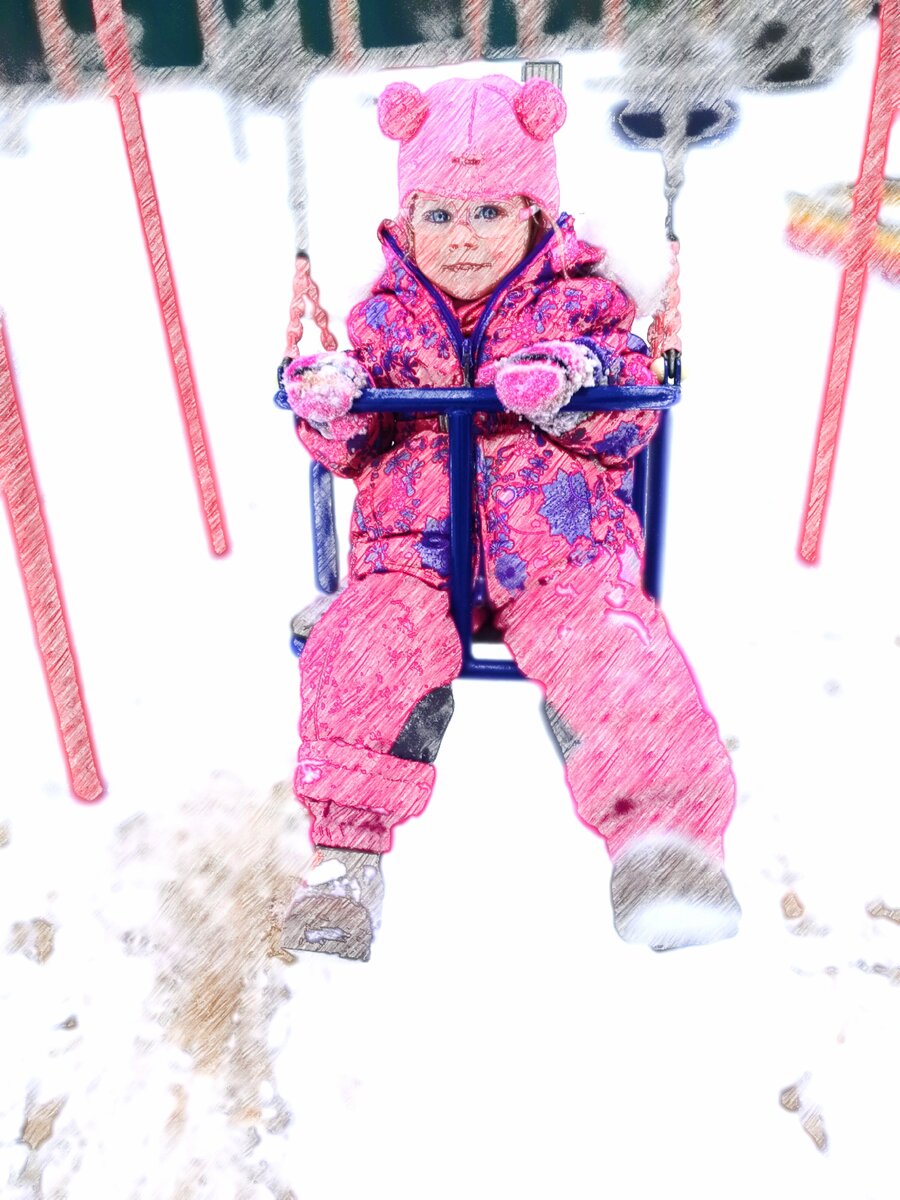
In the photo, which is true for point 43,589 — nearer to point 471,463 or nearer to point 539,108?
point 471,463

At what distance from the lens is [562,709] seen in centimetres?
71

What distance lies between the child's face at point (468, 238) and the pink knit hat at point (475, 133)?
0.01 meters

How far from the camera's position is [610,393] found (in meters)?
0.69

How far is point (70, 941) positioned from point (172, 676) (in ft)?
1.32

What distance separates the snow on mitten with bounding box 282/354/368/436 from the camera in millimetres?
718

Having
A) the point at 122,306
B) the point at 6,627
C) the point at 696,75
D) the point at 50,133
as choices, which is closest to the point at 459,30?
the point at 696,75

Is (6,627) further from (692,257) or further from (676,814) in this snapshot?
(692,257)

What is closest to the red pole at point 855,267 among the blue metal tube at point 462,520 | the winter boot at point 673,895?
the blue metal tube at point 462,520

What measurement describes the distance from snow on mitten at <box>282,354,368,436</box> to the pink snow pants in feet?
0.54

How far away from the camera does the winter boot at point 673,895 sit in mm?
661

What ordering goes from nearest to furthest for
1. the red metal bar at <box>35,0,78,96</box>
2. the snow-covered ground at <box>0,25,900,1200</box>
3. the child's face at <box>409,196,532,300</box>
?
the snow-covered ground at <box>0,25,900,1200</box>
the child's face at <box>409,196,532,300</box>
the red metal bar at <box>35,0,78,96</box>

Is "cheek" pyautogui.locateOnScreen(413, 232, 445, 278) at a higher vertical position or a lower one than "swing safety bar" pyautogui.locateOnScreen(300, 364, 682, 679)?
higher

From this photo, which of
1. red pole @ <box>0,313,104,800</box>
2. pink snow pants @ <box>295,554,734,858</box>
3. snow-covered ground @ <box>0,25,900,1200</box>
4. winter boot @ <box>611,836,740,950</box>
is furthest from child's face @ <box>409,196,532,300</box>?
winter boot @ <box>611,836,740,950</box>

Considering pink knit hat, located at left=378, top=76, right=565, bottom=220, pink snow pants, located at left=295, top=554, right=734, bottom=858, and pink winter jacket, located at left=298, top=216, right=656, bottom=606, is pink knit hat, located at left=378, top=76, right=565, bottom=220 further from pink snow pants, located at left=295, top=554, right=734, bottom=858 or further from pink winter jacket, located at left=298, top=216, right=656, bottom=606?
pink snow pants, located at left=295, top=554, right=734, bottom=858
